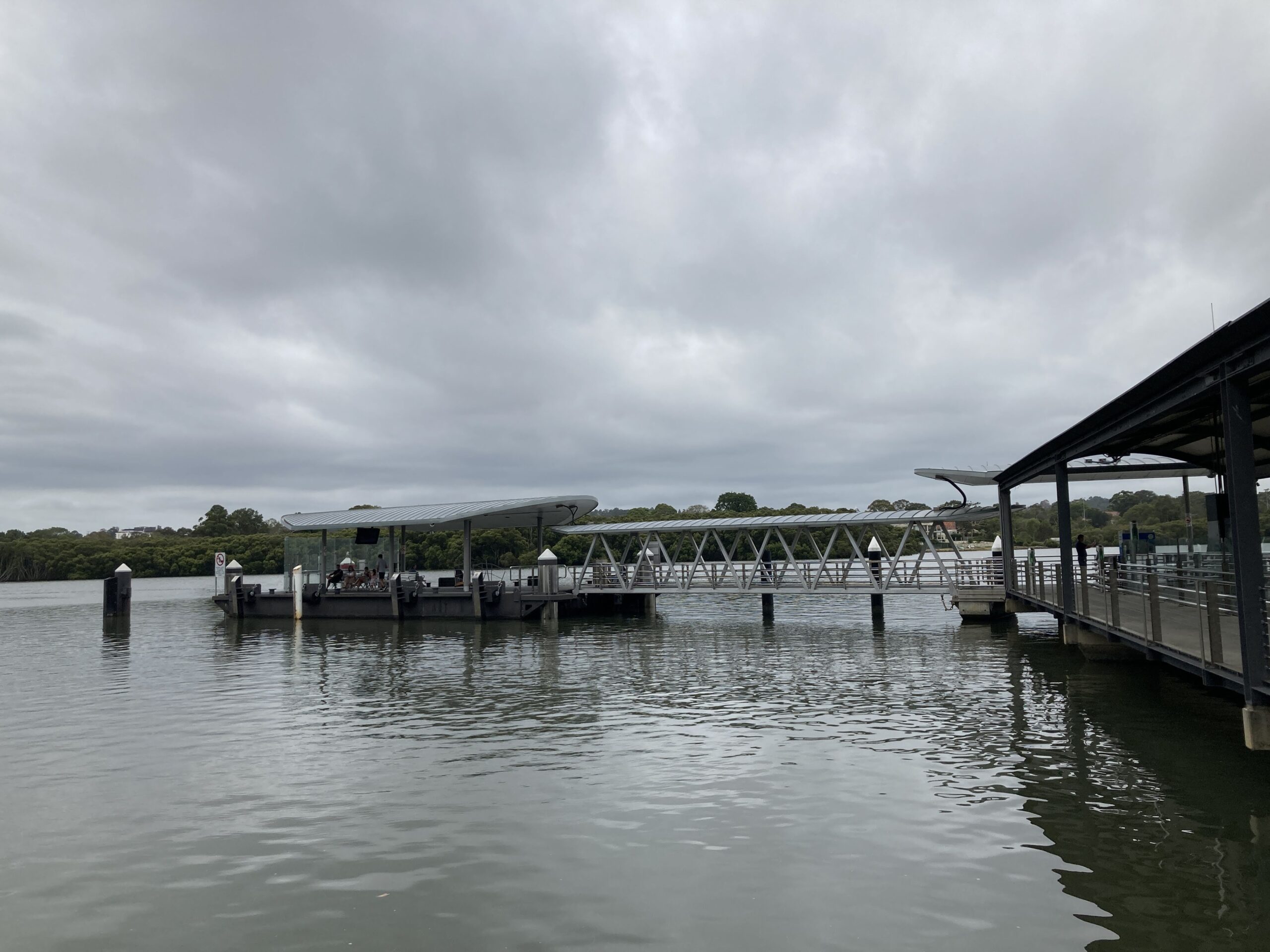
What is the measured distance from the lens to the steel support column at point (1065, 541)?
733 inches

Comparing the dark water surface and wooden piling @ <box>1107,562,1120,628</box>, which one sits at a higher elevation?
wooden piling @ <box>1107,562,1120,628</box>

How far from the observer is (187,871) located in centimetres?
783

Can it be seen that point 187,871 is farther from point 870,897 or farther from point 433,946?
point 870,897

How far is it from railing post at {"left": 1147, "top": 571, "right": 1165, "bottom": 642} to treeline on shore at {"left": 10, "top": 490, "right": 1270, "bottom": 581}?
26.3m

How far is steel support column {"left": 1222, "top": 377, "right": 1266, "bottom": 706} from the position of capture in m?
8.84

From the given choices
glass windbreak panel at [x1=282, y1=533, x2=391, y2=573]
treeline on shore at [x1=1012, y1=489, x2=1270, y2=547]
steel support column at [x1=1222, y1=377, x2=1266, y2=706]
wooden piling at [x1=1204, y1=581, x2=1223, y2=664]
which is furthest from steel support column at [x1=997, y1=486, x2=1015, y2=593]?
glass windbreak panel at [x1=282, y1=533, x2=391, y2=573]

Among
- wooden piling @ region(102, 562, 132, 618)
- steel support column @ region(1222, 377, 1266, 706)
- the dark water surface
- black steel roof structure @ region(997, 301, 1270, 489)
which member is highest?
black steel roof structure @ region(997, 301, 1270, 489)

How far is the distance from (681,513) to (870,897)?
293ft

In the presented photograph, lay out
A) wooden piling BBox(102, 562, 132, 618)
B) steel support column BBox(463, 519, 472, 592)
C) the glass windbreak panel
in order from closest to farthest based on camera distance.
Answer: steel support column BBox(463, 519, 472, 592) → the glass windbreak panel → wooden piling BBox(102, 562, 132, 618)

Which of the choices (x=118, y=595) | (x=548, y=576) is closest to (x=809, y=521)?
(x=548, y=576)

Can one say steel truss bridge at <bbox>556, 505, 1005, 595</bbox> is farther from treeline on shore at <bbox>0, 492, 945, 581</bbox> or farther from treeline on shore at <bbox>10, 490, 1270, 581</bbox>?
treeline on shore at <bbox>0, 492, 945, 581</bbox>

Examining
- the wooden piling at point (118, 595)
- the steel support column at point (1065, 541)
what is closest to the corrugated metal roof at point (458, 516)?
the wooden piling at point (118, 595)

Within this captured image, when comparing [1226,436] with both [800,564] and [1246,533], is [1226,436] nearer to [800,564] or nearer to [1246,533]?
[1246,533]

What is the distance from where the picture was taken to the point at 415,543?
80562mm
